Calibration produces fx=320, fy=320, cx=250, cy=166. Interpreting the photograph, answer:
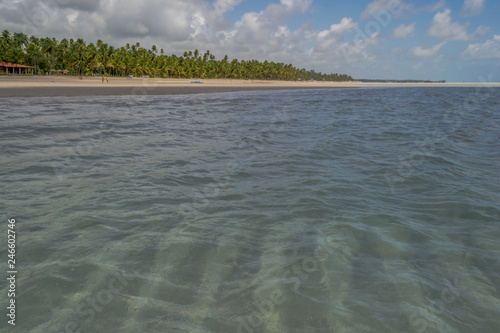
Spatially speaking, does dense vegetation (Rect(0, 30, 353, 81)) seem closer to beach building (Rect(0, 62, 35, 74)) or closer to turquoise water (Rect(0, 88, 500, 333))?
beach building (Rect(0, 62, 35, 74))

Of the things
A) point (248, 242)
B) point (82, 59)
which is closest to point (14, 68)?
point (82, 59)

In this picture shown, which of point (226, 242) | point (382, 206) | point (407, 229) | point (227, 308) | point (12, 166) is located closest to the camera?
point (227, 308)

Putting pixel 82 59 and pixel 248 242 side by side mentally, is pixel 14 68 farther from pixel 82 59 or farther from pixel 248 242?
pixel 248 242

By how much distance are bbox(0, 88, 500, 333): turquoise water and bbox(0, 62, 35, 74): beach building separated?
319ft

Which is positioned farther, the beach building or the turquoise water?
the beach building

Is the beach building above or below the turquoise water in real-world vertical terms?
above

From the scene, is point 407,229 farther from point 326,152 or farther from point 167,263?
point 326,152

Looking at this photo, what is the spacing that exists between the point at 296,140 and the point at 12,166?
31.2ft

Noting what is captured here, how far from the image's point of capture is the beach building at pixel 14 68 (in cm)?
8486

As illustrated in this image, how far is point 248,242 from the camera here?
4.67 m

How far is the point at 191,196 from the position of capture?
652 centimetres

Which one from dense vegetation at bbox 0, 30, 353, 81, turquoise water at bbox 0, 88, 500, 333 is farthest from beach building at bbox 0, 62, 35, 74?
turquoise water at bbox 0, 88, 500, 333

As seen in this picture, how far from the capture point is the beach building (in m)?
84.9

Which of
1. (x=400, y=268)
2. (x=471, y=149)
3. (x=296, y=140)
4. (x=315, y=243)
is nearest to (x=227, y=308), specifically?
(x=315, y=243)
